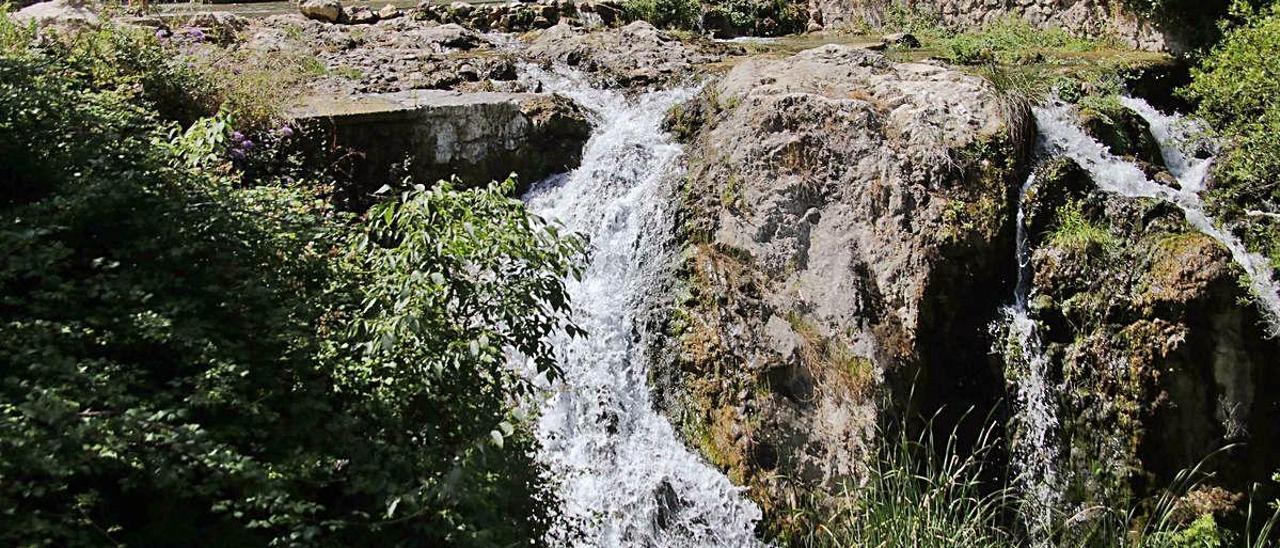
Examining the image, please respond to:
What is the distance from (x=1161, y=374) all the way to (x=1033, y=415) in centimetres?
83

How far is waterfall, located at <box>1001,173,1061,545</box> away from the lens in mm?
6277

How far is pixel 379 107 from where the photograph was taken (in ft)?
24.5

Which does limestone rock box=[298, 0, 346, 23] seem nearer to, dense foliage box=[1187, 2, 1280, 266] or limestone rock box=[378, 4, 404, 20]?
limestone rock box=[378, 4, 404, 20]

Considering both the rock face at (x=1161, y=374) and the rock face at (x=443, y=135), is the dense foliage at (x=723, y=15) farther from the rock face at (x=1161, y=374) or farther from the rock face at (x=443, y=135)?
the rock face at (x=1161, y=374)

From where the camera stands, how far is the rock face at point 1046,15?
10.5m

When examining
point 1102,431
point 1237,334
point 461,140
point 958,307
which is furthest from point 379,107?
point 1237,334

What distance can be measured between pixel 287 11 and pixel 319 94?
23.0 feet

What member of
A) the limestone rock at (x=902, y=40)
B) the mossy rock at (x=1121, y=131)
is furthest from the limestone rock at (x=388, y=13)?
the mossy rock at (x=1121, y=131)

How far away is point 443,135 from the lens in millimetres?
7551

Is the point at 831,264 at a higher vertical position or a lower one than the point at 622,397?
higher

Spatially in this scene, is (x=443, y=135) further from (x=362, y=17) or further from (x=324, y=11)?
(x=324, y=11)

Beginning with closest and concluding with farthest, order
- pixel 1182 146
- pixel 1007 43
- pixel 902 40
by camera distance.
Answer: pixel 1182 146
pixel 1007 43
pixel 902 40

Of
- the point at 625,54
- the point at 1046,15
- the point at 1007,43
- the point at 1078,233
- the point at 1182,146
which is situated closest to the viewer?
the point at 1078,233

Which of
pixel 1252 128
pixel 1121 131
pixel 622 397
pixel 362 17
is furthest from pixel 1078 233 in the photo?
pixel 362 17
